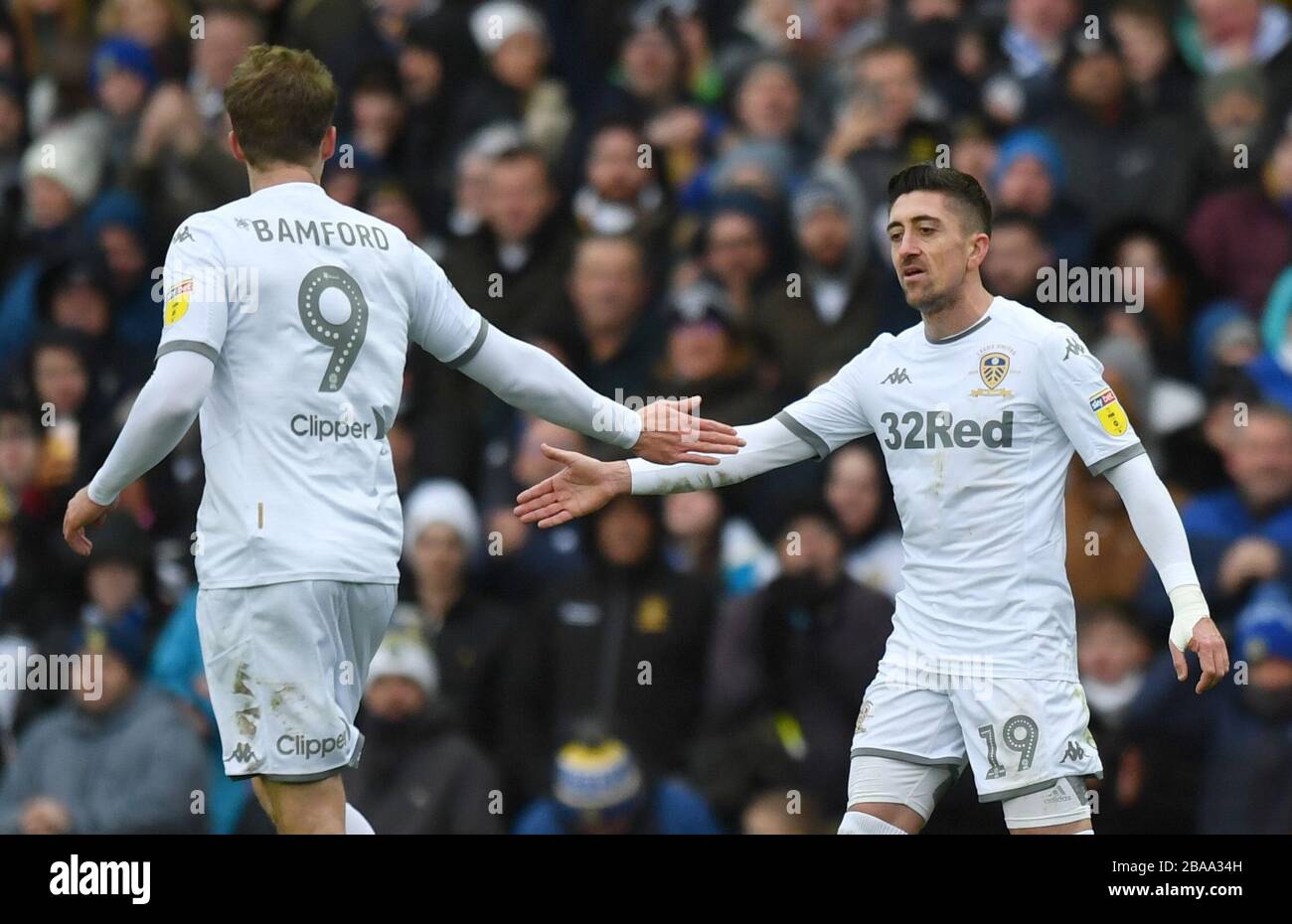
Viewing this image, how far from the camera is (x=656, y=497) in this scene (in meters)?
7.58

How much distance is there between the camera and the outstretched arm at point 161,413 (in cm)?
467

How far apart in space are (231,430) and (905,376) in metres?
1.89

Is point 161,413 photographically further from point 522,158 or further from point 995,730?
point 522,158

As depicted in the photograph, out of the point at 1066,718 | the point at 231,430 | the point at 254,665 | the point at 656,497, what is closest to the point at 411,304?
the point at 231,430

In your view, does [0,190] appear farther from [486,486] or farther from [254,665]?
[254,665]

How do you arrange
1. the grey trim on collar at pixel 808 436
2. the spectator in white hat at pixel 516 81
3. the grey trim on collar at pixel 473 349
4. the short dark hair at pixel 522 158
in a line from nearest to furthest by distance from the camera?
the grey trim on collar at pixel 473 349 → the grey trim on collar at pixel 808 436 → the short dark hair at pixel 522 158 → the spectator in white hat at pixel 516 81

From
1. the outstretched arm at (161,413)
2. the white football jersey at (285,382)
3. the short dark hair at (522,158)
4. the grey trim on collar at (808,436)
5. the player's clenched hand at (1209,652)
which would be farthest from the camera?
the short dark hair at (522,158)

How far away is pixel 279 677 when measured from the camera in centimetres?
479

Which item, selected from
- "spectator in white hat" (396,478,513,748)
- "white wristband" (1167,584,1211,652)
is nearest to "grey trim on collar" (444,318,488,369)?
"white wristband" (1167,584,1211,652)

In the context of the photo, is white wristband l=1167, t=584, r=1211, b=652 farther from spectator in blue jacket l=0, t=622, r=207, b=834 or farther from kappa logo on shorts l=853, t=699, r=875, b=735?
spectator in blue jacket l=0, t=622, r=207, b=834

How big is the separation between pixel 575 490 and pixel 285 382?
1.16 meters

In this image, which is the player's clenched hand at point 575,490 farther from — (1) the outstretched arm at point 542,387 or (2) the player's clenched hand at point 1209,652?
(2) the player's clenched hand at point 1209,652

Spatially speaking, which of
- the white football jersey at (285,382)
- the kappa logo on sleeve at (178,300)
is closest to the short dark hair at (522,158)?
the white football jersey at (285,382)

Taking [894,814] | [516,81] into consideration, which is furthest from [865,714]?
[516,81]
